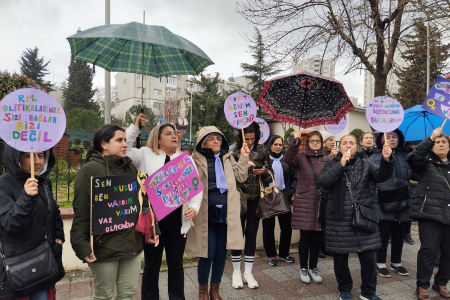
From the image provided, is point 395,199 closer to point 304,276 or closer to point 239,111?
point 304,276

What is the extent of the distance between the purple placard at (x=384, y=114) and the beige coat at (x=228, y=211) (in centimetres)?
173

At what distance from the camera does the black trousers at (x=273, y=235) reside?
4949mm

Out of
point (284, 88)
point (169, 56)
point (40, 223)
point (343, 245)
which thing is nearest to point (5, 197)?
point (40, 223)

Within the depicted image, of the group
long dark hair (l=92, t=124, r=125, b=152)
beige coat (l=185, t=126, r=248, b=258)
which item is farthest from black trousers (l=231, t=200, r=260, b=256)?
long dark hair (l=92, t=124, r=125, b=152)

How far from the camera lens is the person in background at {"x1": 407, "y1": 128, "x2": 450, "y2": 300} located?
12.4 feet

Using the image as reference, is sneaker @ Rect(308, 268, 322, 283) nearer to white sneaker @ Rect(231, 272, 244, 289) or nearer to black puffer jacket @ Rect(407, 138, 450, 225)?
white sneaker @ Rect(231, 272, 244, 289)

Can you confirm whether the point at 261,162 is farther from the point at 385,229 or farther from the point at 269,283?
the point at 385,229

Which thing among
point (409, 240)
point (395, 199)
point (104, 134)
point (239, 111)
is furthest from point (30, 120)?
point (409, 240)

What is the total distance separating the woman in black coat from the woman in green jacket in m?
2.16

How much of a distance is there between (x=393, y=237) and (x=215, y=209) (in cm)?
295

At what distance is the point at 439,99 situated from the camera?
12.7 feet

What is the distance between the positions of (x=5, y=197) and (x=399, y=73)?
8217 millimetres

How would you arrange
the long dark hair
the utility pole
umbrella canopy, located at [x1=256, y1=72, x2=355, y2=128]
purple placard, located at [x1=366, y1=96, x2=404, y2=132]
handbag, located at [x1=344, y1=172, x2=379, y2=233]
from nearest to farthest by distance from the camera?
the long dark hair
handbag, located at [x1=344, y1=172, x2=379, y2=233]
purple placard, located at [x1=366, y1=96, x2=404, y2=132]
umbrella canopy, located at [x1=256, y1=72, x2=355, y2=128]
the utility pole

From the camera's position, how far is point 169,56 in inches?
151
